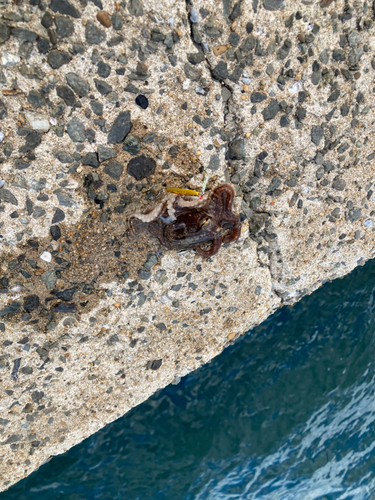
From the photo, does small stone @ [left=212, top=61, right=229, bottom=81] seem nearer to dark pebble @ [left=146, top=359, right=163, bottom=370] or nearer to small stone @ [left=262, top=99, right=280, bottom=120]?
small stone @ [left=262, top=99, right=280, bottom=120]

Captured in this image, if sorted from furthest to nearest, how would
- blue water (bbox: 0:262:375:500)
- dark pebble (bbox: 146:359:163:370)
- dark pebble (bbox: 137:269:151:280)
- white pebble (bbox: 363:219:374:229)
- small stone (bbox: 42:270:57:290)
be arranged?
blue water (bbox: 0:262:375:500)
white pebble (bbox: 363:219:374:229)
dark pebble (bbox: 146:359:163:370)
dark pebble (bbox: 137:269:151:280)
small stone (bbox: 42:270:57:290)

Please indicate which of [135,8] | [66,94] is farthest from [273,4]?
[66,94]

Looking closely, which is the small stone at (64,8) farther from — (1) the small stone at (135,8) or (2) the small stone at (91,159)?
(2) the small stone at (91,159)

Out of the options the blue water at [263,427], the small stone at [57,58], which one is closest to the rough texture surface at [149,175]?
the small stone at [57,58]

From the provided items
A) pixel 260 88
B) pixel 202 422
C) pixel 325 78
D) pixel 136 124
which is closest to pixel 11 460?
pixel 202 422

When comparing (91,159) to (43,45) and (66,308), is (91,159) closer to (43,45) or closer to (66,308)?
(43,45)

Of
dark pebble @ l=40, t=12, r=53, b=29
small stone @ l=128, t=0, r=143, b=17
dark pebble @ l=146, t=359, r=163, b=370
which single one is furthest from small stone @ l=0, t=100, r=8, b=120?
dark pebble @ l=146, t=359, r=163, b=370
